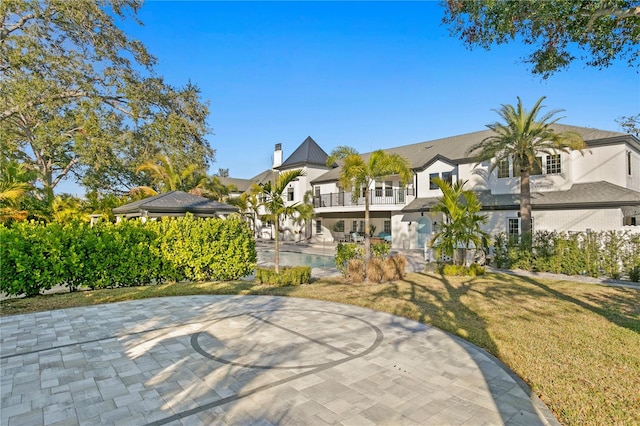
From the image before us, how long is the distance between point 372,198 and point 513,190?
937 cm

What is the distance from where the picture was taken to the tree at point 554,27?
20.3 feet

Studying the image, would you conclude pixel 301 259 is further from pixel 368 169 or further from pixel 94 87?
pixel 94 87

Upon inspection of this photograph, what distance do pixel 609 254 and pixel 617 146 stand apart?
7453 millimetres

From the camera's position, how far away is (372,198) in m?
26.0

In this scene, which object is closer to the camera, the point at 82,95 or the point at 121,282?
A: the point at 121,282

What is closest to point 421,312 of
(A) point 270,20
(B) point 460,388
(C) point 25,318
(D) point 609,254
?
(B) point 460,388

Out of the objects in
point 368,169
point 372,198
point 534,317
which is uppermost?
point 368,169

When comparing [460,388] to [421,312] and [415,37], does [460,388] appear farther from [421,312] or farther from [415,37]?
[415,37]

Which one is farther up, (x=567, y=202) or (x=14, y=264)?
(x=567, y=202)

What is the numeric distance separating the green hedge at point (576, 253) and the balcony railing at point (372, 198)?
9710 millimetres

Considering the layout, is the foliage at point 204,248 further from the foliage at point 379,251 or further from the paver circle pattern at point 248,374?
the foliage at point 379,251

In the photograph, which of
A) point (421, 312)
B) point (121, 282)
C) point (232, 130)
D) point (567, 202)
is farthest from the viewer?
point (232, 130)

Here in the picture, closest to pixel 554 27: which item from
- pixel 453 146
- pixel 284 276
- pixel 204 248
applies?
pixel 284 276

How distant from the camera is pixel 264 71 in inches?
665
